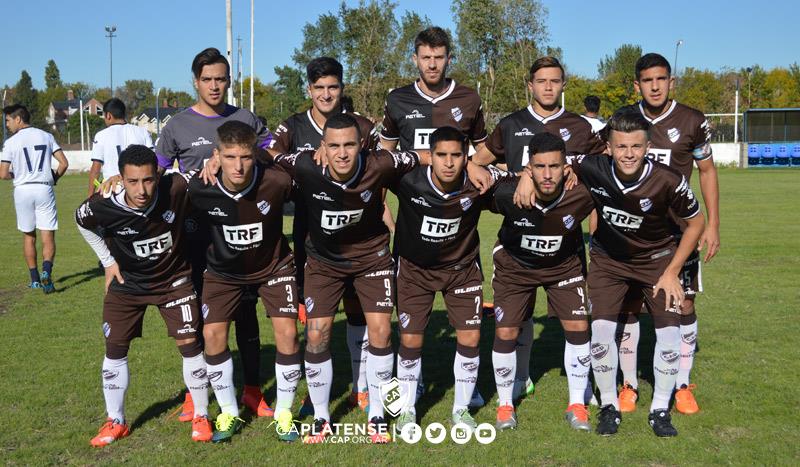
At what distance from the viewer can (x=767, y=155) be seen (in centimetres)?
4097

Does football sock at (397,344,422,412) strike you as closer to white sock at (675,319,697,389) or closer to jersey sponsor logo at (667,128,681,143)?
white sock at (675,319,697,389)

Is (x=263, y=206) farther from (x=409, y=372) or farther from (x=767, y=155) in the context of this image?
(x=767, y=155)

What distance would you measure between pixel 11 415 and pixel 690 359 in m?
5.37

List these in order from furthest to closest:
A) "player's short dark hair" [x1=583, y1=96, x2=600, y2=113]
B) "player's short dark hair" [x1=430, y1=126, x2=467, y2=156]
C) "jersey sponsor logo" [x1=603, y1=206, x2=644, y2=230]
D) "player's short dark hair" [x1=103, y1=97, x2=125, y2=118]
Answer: "player's short dark hair" [x1=583, y1=96, x2=600, y2=113]
"player's short dark hair" [x1=103, y1=97, x2=125, y2=118]
"jersey sponsor logo" [x1=603, y1=206, x2=644, y2=230]
"player's short dark hair" [x1=430, y1=126, x2=467, y2=156]

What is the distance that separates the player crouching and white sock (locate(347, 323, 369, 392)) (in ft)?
4.06

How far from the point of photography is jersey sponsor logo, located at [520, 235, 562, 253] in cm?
528

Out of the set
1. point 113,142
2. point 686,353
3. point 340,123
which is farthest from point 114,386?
point 113,142

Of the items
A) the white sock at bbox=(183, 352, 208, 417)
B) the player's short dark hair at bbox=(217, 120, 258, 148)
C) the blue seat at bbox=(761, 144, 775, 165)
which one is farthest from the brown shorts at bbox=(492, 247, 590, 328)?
the blue seat at bbox=(761, 144, 775, 165)

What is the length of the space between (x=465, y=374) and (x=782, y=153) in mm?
41634

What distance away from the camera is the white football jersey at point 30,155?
1035cm

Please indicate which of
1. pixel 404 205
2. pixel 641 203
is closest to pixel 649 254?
pixel 641 203

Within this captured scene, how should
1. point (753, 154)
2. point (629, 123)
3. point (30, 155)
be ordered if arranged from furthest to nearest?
point (753, 154) < point (30, 155) < point (629, 123)

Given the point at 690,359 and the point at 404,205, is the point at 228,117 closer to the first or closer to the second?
the point at 404,205

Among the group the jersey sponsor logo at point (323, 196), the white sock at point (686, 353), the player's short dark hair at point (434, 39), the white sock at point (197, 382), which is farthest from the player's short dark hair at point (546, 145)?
the white sock at point (197, 382)
